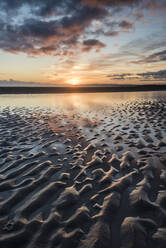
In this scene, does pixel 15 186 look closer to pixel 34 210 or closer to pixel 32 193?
pixel 32 193

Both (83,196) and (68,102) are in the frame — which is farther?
(68,102)

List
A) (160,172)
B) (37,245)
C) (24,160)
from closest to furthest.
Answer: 1. (37,245)
2. (160,172)
3. (24,160)

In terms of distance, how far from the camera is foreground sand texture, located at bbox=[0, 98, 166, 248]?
2.62 meters

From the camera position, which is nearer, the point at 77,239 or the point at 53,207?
the point at 77,239

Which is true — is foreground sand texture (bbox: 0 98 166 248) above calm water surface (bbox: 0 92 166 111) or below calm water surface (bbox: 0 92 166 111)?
below

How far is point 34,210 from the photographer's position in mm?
3275

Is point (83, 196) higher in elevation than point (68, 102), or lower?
lower

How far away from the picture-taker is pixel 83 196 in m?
3.72

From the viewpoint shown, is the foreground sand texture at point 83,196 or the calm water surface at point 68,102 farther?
the calm water surface at point 68,102

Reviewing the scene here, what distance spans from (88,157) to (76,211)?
9.65 feet

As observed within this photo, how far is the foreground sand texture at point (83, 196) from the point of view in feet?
8.58

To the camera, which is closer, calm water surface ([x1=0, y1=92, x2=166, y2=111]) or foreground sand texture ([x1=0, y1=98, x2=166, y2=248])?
foreground sand texture ([x1=0, y1=98, x2=166, y2=248])

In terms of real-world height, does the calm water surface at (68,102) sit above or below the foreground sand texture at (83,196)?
above

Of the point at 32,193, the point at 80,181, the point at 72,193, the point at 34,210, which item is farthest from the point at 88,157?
the point at 34,210
